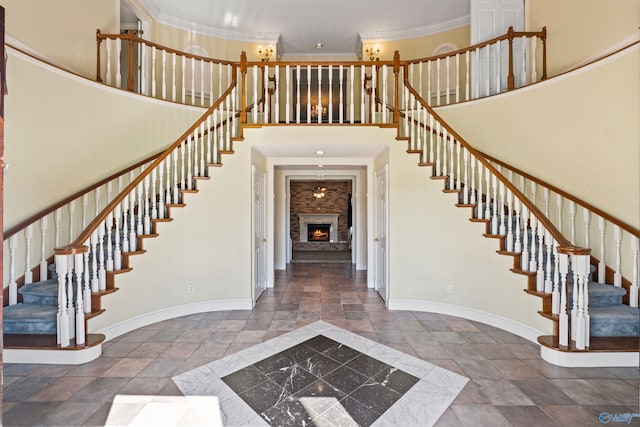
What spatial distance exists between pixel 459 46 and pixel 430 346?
5.80 metres

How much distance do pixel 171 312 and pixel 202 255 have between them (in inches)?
30.8

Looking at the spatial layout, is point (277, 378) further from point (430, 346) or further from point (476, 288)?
point (476, 288)

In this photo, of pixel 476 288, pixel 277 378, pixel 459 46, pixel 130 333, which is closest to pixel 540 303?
pixel 476 288

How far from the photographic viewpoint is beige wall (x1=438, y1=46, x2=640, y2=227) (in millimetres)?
3107

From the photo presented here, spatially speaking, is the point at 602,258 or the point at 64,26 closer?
the point at 602,258

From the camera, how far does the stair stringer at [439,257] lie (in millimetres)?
3584

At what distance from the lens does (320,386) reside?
7.95ft

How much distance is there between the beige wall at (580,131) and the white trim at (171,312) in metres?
4.21

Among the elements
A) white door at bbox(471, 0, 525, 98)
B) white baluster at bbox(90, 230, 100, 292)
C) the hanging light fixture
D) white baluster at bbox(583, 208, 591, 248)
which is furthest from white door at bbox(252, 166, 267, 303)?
the hanging light fixture

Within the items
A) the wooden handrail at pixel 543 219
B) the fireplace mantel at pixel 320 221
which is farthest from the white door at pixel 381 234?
the fireplace mantel at pixel 320 221

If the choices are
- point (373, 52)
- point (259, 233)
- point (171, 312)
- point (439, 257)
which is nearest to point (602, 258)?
point (439, 257)

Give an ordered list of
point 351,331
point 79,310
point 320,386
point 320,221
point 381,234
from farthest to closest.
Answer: point 320,221
point 381,234
point 351,331
point 79,310
point 320,386

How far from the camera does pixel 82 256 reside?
2.83 meters

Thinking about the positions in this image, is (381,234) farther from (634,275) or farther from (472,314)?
(634,275)
